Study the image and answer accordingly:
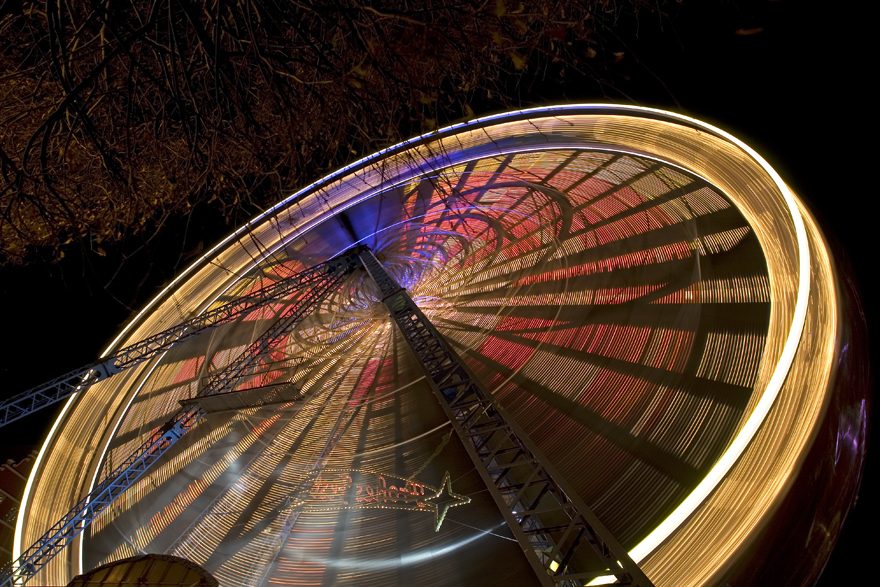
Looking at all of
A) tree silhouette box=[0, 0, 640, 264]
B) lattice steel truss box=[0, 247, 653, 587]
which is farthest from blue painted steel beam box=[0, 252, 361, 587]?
tree silhouette box=[0, 0, 640, 264]

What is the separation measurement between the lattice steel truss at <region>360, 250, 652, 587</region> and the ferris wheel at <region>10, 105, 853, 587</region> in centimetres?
2

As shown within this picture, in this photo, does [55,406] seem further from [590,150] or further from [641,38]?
[641,38]

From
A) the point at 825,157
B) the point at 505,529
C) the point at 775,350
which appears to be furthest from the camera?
the point at 505,529

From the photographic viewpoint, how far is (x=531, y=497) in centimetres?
393

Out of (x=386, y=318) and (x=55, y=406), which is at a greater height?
(x=55, y=406)

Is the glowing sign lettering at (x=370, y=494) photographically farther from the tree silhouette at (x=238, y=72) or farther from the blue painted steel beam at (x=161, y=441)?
the tree silhouette at (x=238, y=72)

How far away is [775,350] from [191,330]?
7.85 m

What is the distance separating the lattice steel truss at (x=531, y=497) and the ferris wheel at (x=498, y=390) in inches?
0.9

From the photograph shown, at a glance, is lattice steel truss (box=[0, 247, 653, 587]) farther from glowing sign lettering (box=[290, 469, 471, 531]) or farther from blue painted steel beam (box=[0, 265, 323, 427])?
glowing sign lettering (box=[290, 469, 471, 531])

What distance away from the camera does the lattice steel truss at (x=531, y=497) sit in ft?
10.1

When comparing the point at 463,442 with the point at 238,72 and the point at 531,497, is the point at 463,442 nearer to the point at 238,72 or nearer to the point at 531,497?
the point at 531,497

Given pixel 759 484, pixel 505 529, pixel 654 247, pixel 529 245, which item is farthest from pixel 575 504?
pixel 529 245

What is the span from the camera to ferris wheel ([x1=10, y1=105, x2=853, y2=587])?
2.96 metres

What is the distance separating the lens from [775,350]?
10.4 feet
